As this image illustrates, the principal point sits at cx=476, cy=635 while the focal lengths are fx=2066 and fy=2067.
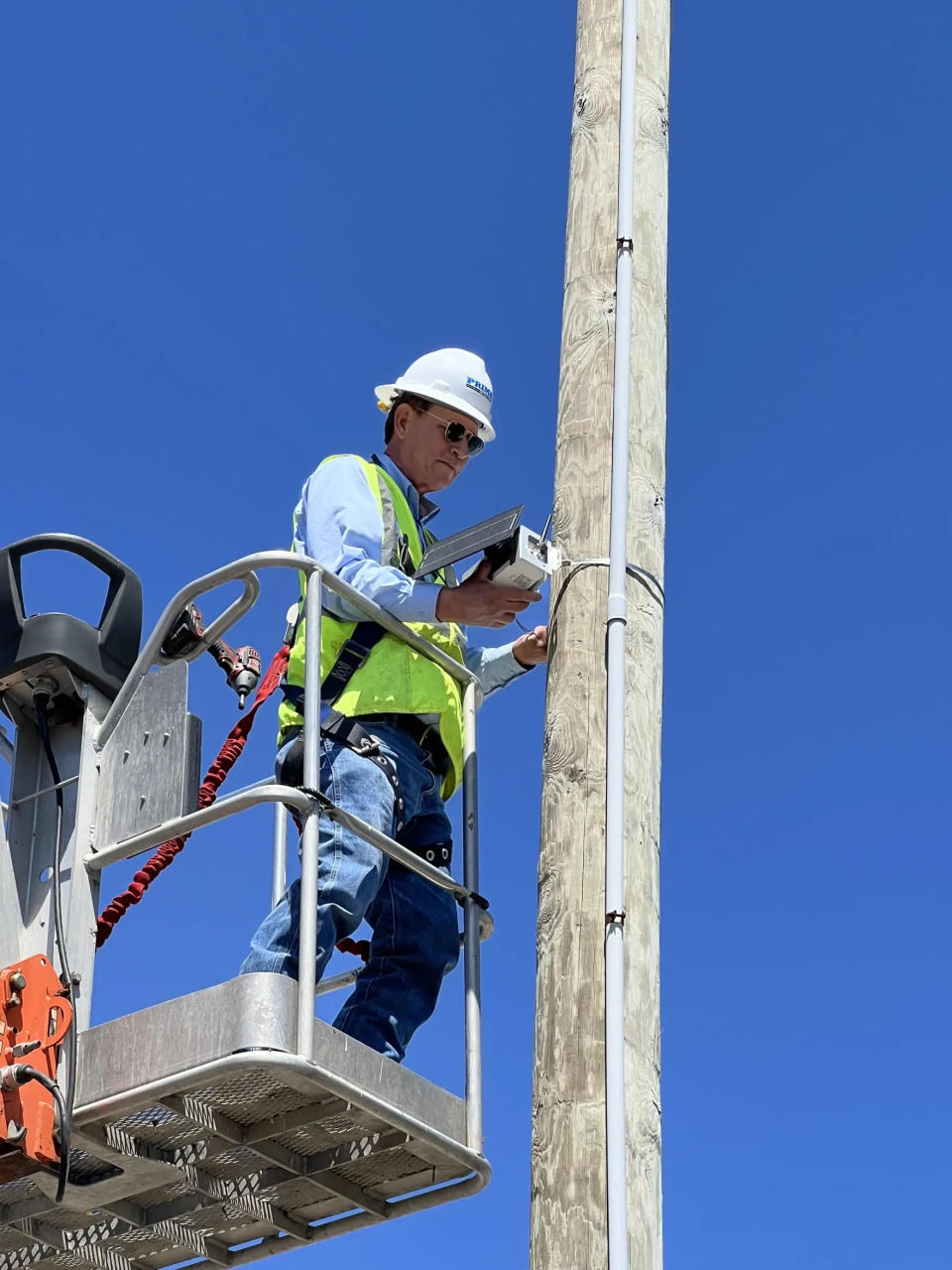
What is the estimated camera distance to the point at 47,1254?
234 inches

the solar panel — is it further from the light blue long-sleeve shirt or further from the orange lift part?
the orange lift part

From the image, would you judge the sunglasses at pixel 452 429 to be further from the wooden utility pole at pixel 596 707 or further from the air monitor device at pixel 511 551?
the air monitor device at pixel 511 551

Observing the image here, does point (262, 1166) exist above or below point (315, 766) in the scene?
below

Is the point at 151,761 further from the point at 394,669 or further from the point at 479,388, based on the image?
the point at 479,388

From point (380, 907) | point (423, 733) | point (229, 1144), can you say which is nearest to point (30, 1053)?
point (229, 1144)

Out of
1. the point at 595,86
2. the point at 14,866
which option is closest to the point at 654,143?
the point at 595,86

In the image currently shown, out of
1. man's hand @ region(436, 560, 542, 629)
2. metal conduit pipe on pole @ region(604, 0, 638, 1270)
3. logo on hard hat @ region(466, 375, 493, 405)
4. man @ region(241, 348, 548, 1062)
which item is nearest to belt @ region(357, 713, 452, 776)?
man @ region(241, 348, 548, 1062)

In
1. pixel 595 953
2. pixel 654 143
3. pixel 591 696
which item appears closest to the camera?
pixel 595 953

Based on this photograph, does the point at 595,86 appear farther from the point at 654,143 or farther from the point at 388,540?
the point at 388,540

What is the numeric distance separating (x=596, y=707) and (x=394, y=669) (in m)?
0.77

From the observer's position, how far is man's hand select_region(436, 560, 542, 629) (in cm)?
562

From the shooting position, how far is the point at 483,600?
18.5 ft

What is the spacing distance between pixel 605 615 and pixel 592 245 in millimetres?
1199

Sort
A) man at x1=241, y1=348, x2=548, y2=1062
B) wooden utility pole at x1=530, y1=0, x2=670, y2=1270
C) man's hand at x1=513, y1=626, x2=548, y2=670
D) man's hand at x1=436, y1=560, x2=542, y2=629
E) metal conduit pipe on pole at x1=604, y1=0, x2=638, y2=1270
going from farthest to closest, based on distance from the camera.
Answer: man's hand at x1=513, y1=626, x2=548, y2=670 < man's hand at x1=436, y1=560, x2=542, y2=629 < man at x1=241, y1=348, x2=548, y2=1062 < wooden utility pole at x1=530, y1=0, x2=670, y2=1270 < metal conduit pipe on pole at x1=604, y1=0, x2=638, y2=1270
